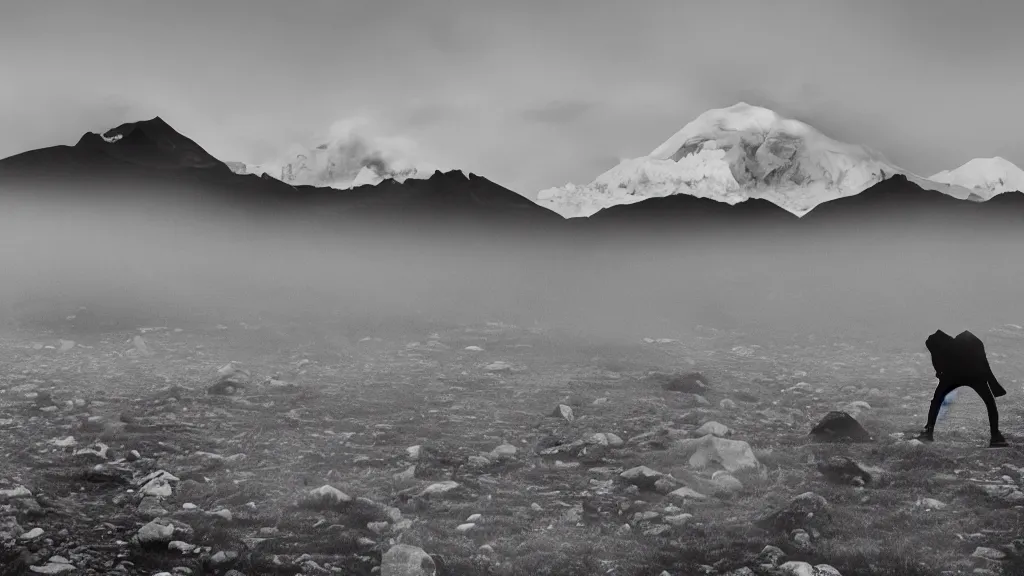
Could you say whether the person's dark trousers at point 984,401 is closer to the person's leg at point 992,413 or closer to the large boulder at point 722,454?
the person's leg at point 992,413

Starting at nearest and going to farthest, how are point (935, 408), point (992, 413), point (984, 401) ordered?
point (992, 413)
point (984, 401)
point (935, 408)

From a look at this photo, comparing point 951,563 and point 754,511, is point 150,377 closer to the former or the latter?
point 754,511

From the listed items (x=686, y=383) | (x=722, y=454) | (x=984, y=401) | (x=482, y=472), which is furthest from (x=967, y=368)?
(x=482, y=472)

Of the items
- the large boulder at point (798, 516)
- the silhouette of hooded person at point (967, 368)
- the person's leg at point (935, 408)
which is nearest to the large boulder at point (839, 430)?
the person's leg at point (935, 408)

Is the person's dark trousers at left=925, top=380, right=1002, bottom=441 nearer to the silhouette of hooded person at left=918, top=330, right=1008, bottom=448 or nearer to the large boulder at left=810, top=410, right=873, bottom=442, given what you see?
the silhouette of hooded person at left=918, top=330, right=1008, bottom=448

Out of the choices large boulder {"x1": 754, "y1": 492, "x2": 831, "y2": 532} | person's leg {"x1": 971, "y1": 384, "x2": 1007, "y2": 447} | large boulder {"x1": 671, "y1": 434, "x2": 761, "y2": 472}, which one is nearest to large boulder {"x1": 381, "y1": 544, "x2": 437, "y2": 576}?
large boulder {"x1": 754, "y1": 492, "x2": 831, "y2": 532}

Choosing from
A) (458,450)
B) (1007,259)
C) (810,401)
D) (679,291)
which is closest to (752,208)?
(679,291)

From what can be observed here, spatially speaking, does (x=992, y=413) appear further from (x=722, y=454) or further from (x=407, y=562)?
(x=407, y=562)
